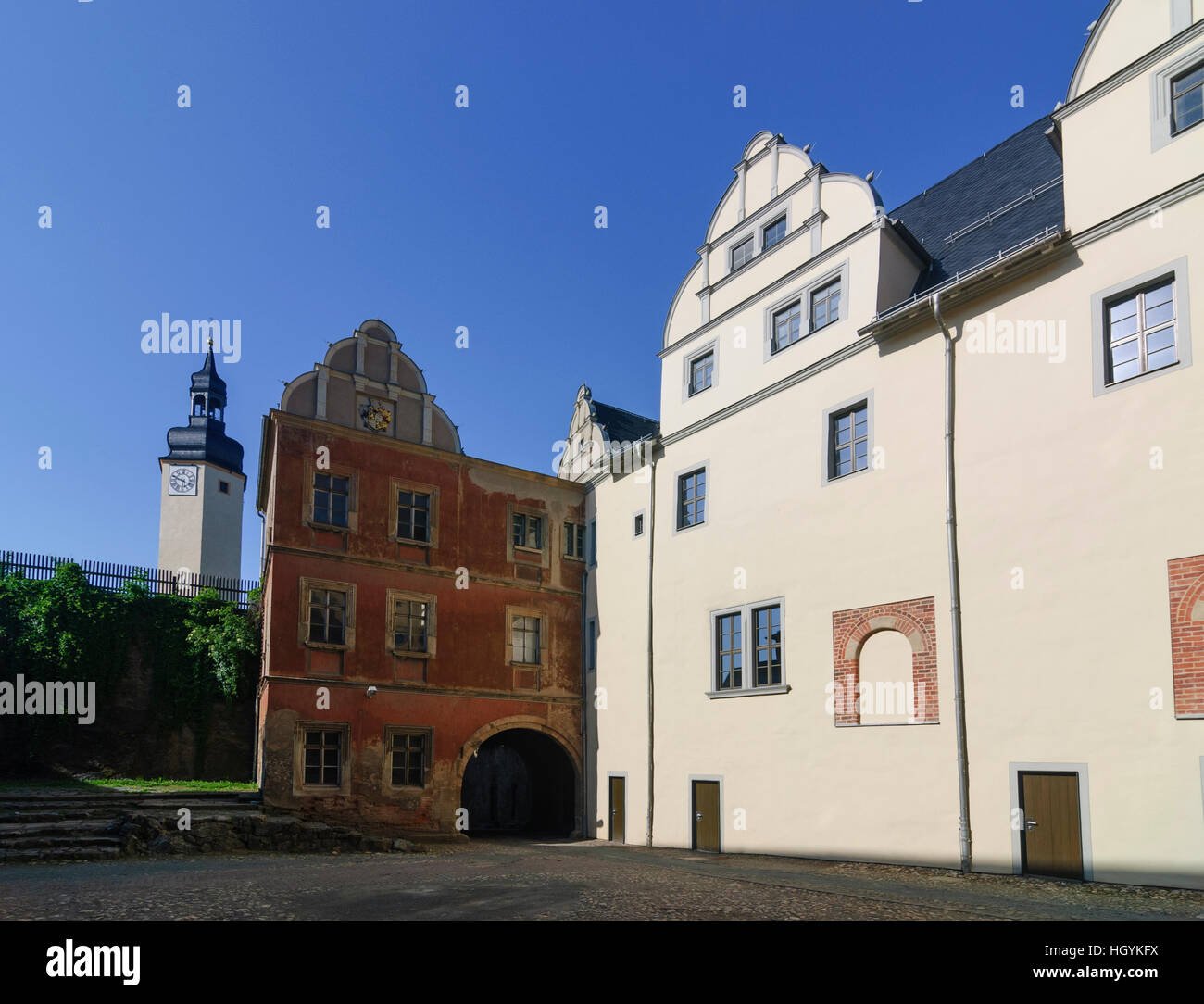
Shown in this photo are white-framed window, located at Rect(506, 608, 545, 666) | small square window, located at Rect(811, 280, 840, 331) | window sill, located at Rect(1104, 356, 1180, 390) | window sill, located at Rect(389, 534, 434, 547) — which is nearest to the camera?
window sill, located at Rect(1104, 356, 1180, 390)

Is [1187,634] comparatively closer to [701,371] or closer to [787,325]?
[787,325]

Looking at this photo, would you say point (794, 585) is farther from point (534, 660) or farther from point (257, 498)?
point (257, 498)

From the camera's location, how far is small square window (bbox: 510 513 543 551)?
82.4ft

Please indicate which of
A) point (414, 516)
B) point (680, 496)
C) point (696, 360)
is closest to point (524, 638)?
point (414, 516)

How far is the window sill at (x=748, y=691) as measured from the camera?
711 inches

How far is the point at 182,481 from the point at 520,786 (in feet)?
115

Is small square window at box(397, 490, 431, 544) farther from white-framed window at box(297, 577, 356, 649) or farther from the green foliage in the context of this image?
the green foliage

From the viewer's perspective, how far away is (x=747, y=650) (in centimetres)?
1928

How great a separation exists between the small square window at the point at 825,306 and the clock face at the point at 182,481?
156 ft

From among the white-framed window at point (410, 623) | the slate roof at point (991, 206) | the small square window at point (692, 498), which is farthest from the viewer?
the white-framed window at point (410, 623)

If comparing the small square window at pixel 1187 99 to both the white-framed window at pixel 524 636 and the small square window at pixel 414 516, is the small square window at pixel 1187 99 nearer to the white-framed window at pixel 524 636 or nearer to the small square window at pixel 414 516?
the small square window at pixel 414 516

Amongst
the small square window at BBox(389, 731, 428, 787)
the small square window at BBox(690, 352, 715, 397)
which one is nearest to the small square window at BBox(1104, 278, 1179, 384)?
the small square window at BBox(690, 352, 715, 397)

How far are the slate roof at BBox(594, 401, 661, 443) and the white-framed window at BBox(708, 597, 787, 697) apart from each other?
12.9 m

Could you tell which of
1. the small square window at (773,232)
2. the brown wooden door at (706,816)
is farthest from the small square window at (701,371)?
the brown wooden door at (706,816)
